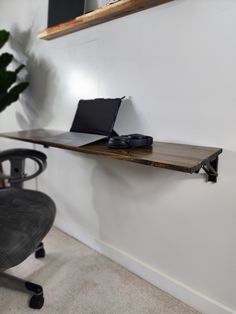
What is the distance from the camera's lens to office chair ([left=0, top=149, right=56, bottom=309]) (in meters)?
0.78

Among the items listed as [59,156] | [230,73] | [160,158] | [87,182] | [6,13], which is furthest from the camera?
[6,13]

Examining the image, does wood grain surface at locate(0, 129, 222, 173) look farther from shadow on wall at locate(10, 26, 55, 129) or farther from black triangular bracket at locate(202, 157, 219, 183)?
shadow on wall at locate(10, 26, 55, 129)

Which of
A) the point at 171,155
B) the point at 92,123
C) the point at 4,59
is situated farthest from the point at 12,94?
the point at 171,155

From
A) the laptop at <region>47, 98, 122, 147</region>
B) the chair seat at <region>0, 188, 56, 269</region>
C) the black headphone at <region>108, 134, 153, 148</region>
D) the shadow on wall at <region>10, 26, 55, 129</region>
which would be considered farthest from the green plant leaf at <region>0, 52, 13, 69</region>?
the black headphone at <region>108, 134, 153, 148</region>

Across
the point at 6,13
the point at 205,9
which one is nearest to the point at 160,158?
the point at 205,9

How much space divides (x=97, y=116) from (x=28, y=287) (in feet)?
3.01

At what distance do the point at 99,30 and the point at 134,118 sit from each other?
534 millimetres

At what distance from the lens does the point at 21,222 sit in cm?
90

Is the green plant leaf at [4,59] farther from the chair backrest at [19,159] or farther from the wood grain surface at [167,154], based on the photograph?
the wood grain surface at [167,154]

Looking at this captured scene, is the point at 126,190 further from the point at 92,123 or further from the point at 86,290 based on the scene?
the point at 86,290

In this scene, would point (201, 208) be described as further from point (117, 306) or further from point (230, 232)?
point (117, 306)

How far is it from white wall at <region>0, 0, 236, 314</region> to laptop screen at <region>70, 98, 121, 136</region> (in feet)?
0.33

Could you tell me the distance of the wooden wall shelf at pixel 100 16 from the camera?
40.7 inches

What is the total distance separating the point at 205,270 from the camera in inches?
42.4
